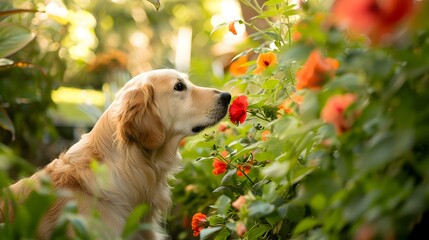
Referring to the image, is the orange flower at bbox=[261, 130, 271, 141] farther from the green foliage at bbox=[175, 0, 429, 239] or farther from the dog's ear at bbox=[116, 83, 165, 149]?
the green foliage at bbox=[175, 0, 429, 239]

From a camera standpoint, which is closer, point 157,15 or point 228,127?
point 228,127

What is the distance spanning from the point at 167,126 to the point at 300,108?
4.91 feet

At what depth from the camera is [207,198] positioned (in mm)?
3908

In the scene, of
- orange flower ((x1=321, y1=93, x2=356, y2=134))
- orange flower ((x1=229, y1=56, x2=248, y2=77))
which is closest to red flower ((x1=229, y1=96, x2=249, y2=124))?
orange flower ((x1=229, y1=56, x2=248, y2=77))

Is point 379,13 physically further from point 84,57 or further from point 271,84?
point 84,57

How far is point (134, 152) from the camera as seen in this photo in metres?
3.15

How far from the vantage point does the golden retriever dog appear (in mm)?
2969

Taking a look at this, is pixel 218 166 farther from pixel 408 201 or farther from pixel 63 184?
pixel 408 201

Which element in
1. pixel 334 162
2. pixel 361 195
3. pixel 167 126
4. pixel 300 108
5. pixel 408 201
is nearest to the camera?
pixel 408 201

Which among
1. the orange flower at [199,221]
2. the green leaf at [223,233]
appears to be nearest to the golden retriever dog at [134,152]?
the orange flower at [199,221]

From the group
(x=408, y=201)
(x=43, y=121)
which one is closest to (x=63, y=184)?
(x=408, y=201)

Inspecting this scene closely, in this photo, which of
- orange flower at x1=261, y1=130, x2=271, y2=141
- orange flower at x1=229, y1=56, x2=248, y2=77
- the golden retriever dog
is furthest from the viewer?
orange flower at x1=229, y1=56, x2=248, y2=77

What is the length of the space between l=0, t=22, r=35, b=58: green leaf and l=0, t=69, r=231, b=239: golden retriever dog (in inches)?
20.8

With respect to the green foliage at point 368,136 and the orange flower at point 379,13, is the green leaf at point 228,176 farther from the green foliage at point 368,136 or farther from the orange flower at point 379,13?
the orange flower at point 379,13
